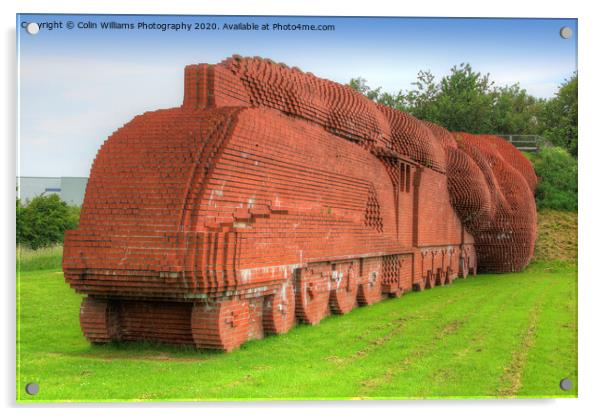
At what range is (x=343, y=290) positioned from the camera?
35.0ft

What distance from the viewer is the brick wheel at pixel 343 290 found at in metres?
10.4

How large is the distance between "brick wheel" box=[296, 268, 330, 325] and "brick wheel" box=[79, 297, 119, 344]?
238 centimetres

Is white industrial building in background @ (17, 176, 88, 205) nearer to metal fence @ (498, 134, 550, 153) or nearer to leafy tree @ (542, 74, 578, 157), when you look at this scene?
leafy tree @ (542, 74, 578, 157)

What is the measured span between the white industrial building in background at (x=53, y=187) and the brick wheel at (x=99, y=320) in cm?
116

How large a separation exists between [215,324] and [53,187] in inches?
92.8

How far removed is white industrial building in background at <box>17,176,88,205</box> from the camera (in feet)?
21.4

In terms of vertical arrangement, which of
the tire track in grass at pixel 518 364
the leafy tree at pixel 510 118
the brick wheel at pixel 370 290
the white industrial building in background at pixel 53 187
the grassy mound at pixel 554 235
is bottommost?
the tire track in grass at pixel 518 364

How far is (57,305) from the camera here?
1087cm

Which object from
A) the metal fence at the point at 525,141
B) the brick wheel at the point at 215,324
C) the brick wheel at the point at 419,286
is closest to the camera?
the brick wheel at the point at 215,324

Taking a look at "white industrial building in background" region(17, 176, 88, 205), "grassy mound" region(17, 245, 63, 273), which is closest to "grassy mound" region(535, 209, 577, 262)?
"grassy mound" region(17, 245, 63, 273)

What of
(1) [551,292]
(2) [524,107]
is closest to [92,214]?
(1) [551,292]

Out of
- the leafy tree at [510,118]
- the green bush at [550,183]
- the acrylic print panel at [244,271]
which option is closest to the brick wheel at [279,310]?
the acrylic print panel at [244,271]

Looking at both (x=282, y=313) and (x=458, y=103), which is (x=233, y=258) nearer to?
(x=282, y=313)

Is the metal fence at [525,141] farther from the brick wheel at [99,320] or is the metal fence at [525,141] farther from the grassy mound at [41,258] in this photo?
the brick wheel at [99,320]
